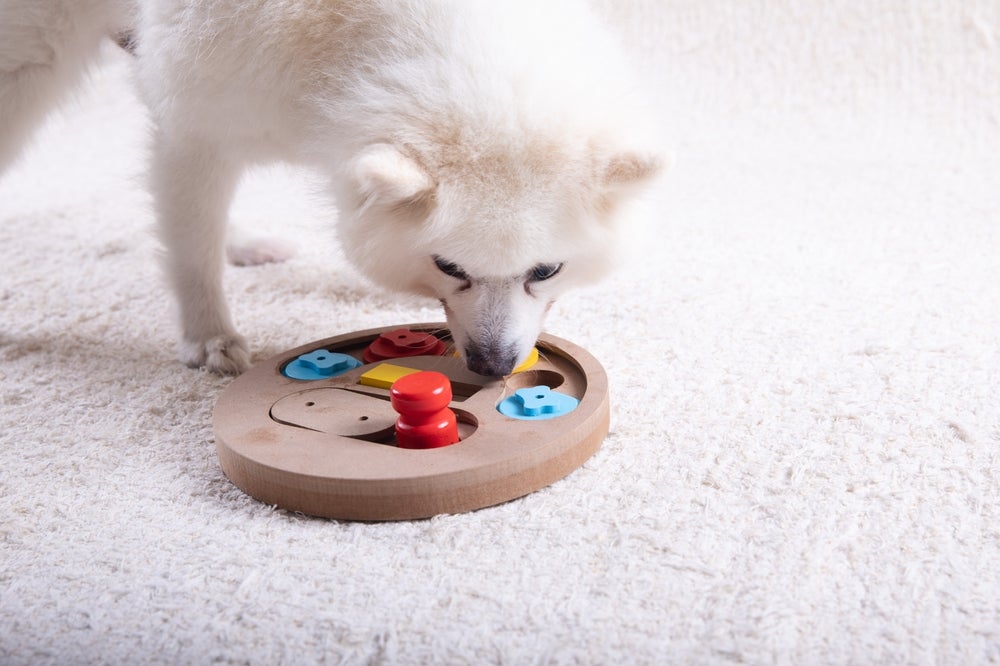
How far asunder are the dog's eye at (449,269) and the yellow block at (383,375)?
254 mm

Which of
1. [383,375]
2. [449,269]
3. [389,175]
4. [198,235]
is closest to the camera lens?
[389,175]

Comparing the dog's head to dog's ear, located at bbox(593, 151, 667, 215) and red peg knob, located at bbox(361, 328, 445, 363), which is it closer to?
dog's ear, located at bbox(593, 151, 667, 215)

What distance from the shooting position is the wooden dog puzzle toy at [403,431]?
169 centimetres

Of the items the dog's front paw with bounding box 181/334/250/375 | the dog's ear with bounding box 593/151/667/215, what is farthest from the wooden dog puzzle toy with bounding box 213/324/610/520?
the dog's ear with bounding box 593/151/667/215

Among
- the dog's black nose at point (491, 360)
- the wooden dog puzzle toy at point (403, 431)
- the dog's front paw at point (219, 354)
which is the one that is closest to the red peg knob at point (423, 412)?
the wooden dog puzzle toy at point (403, 431)

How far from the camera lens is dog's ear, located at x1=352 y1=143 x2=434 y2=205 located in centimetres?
166

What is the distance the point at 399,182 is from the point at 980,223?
2.57 metres

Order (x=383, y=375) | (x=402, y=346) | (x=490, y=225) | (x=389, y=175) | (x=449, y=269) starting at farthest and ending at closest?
(x=402, y=346), (x=383, y=375), (x=449, y=269), (x=490, y=225), (x=389, y=175)

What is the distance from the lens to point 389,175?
1.66 m

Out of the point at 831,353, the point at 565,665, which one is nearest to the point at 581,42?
the point at 831,353

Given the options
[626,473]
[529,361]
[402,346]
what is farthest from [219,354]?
[626,473]

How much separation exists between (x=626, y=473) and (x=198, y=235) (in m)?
1.27

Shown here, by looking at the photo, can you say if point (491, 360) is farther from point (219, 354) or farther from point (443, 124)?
point (219, 354)

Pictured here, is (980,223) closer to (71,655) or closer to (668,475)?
(668,475)
